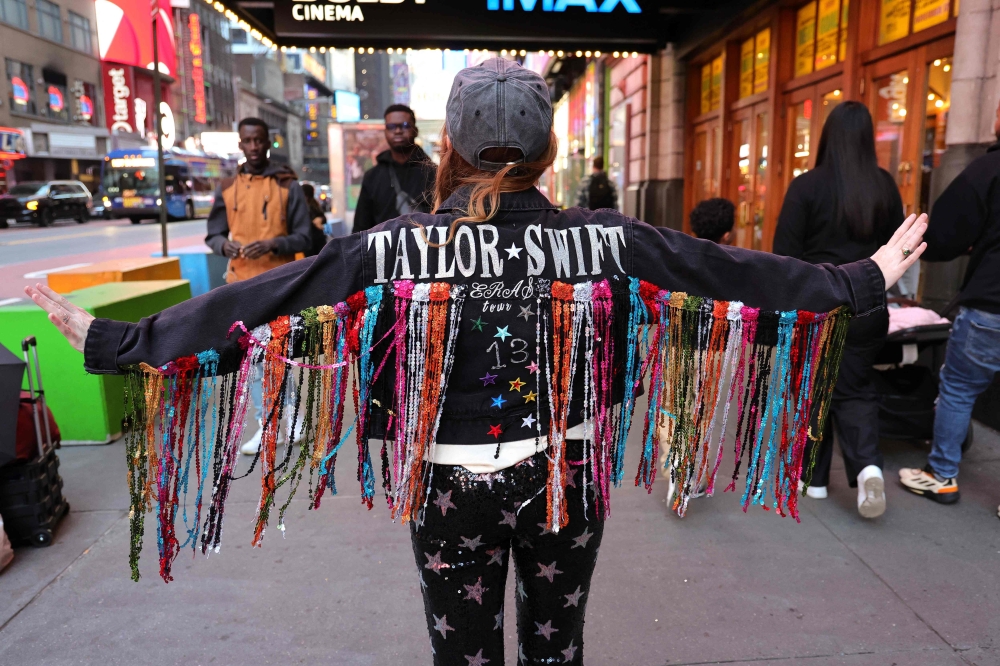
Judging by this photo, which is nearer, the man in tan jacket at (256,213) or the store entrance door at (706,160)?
the man in tan jacket at (256,213)

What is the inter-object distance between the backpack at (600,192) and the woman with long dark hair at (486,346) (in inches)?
383

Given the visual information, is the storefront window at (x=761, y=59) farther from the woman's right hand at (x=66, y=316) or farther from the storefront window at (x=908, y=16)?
the woman's right hand at (x=66, y=316)

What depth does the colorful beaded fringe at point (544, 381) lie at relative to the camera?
148cm

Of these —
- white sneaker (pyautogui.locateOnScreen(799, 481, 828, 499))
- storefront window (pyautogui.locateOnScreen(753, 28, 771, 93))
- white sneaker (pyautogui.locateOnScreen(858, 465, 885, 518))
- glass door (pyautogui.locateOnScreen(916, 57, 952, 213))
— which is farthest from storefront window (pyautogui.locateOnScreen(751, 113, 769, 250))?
white sneaker (pyautogui.locateOnScreen(858, 465, 885, 518))

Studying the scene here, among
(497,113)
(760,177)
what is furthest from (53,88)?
(497,113)

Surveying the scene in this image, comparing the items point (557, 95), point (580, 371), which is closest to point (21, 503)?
point (580, 371)

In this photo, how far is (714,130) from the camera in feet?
32.6

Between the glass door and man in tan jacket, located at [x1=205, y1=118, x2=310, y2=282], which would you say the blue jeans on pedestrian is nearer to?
the glass door

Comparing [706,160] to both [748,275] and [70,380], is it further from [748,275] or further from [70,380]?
[748,275]

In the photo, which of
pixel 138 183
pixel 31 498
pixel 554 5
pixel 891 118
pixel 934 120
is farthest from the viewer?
pixel 138 183

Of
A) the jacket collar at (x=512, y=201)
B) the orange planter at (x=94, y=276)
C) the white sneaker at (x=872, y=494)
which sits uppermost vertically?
the jacket collar at (x=512, y=201)

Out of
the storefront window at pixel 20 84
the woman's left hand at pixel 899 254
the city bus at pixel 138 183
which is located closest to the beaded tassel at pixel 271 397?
the woman's left hand at pixel 899 254

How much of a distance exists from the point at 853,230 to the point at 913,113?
3.00m

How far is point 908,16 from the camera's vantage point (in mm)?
5691
